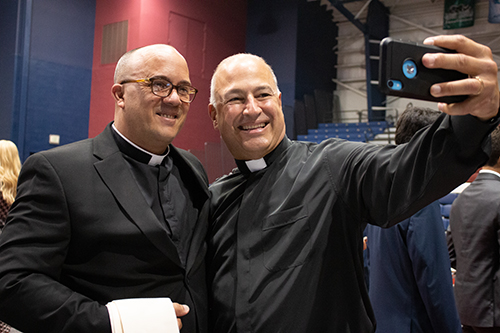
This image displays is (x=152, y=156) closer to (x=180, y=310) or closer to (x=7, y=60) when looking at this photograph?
(x=180, y=310)

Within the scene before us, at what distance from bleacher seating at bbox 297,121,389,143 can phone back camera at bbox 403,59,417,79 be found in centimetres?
1049

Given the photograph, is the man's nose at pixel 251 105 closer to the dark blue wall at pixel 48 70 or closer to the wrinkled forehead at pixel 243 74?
the wrinkled forehead at pixel 243 74

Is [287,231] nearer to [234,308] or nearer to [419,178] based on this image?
[234,308]

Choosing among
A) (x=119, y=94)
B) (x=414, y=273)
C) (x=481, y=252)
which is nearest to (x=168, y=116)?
(x=119, y=94)

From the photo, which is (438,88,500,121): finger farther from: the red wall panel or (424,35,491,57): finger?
the red wall panel

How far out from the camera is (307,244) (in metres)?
1.43

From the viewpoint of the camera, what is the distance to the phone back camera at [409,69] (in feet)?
3.14

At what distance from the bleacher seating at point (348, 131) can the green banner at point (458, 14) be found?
322 centimetres

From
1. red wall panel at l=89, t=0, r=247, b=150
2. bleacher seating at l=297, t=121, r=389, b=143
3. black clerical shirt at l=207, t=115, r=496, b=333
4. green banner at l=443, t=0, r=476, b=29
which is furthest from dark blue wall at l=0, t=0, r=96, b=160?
green banner at l=443, t=0, r=476, b=29

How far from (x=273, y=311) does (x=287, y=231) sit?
26 centimetres

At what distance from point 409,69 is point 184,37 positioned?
1009cm

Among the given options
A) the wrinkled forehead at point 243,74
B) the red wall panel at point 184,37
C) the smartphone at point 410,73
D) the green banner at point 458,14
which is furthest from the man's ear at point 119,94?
the green banner at point 458,14

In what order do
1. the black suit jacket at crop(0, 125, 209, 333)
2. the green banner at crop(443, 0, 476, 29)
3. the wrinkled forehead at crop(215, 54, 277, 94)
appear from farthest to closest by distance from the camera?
the green banner at crop(443, 0, 476, 29) < the wrinkled forehead at crop(215, 54, 277, 94) < the black suit jacket at crop(0, 125, 209, 333)

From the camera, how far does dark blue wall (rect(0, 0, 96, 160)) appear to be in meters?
8.85
